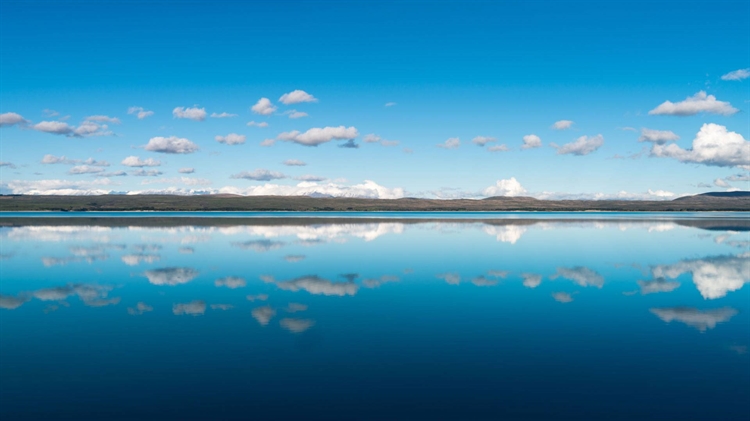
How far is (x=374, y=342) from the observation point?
11508mm

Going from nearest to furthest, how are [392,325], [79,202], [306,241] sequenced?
[392,325], [306,241], [79,202]

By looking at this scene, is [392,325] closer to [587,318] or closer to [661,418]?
[587,318]

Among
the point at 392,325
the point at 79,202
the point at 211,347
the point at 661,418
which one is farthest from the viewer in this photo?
the point at 79,202

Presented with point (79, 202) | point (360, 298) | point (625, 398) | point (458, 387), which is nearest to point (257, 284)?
point (360, 298)

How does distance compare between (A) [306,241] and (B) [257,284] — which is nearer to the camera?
(B) [257,284]

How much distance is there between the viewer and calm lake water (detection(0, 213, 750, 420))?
26.9 feet

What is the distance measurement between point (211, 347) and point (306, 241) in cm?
2609

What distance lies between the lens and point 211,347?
1105 cm

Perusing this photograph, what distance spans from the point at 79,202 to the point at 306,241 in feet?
521

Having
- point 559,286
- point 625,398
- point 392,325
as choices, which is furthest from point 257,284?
point 625,398

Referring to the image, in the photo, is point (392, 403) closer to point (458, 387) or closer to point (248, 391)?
point (458, 387)

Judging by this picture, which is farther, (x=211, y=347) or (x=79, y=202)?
(x=79, y=202)

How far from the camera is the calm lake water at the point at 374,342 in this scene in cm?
820

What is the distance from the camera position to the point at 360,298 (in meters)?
16.4
